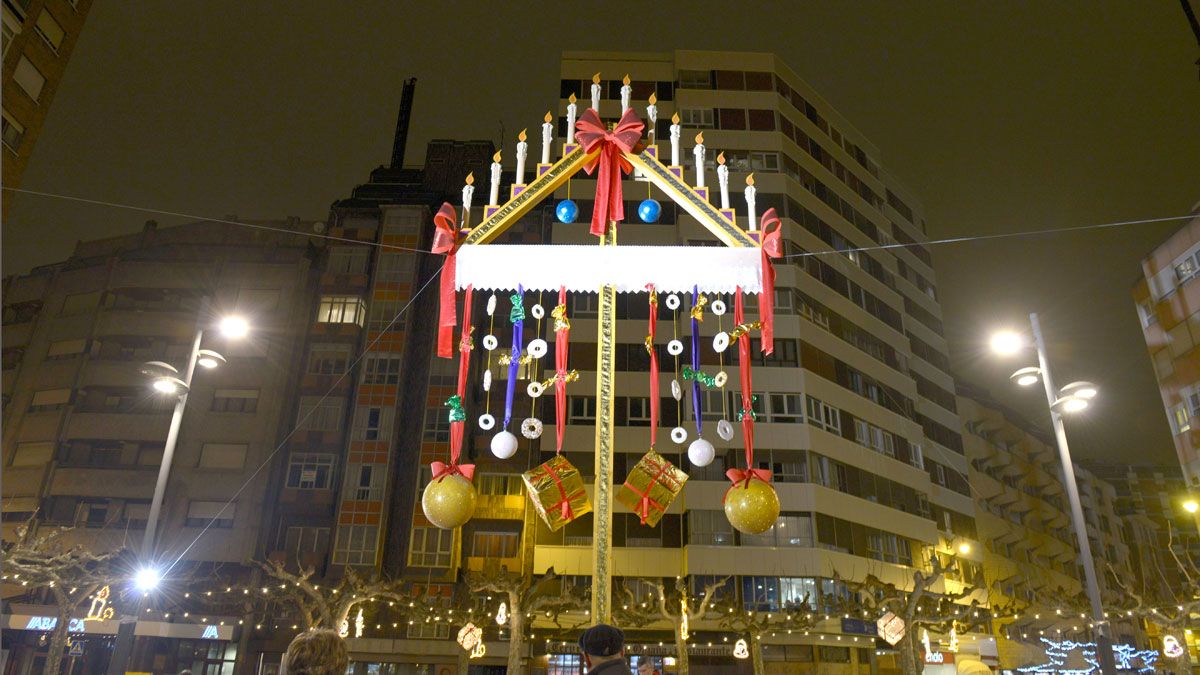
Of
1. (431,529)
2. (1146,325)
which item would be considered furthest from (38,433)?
(1146,325)

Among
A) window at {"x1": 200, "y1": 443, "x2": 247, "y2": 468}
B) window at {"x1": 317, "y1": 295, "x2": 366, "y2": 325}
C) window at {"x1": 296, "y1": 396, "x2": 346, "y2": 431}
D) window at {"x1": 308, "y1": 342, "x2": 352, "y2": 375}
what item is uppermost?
window at {"x1": 317, "y1": 295, "x2": 366, "y2": 325}

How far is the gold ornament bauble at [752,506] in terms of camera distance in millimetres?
7566

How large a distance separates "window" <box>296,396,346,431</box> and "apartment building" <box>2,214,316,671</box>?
167cm

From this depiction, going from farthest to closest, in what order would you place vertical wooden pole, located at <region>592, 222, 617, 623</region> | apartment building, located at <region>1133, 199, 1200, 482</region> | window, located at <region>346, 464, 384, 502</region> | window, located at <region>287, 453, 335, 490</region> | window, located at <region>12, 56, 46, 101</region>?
window, located at <region>287, 453, 335, 490</region>, window, located at <region>346, 464, 384, 502</region>, apartment building, located at <region>1133, 199, 1200, 482</region>, window, located at <region>12, 56, 46, 101</region>, vertical wooden pole, located at <region>592, 222, 617, 623</region>

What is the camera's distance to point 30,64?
1049 inches

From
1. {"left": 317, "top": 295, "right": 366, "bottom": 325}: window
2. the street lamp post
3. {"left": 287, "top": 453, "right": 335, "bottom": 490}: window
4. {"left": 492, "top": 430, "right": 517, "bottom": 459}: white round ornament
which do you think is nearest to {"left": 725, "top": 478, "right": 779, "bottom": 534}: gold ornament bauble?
{"left": 492, "top": 430, "right": 517, "bottom": 459}: white round ornament

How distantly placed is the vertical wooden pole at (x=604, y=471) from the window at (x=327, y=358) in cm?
3551

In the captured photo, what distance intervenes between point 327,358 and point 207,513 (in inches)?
381

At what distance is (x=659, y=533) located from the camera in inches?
1439

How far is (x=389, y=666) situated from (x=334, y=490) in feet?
29.1

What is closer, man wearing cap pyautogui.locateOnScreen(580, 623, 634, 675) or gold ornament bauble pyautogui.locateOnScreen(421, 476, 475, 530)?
Result: man wearing cap pyautogui.locateOnScreen(580, 623, 634, 675)

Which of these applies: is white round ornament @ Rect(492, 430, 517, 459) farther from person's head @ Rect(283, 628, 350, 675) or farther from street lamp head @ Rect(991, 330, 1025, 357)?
street lamp head @ Rect(991, 330, 1025, 357)

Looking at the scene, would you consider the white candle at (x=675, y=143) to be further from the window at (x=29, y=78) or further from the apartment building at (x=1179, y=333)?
the apartment building at (x=1179, y=333)

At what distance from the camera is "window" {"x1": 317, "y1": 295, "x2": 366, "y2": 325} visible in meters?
41.5
